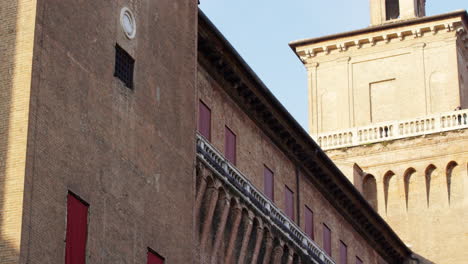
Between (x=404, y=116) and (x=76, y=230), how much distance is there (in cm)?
3580

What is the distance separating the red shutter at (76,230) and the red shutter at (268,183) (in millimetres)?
14469

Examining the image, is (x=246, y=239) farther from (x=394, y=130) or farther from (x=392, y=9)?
(x=392, y=9)

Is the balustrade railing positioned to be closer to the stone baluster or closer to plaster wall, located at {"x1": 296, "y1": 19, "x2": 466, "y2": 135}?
the stone baluster

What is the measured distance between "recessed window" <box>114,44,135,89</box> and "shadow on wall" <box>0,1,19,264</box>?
10.3 feet

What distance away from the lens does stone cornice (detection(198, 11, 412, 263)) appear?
3575 centimetres

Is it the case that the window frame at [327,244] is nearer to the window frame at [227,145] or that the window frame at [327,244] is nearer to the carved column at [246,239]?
the window frame at [227,145]

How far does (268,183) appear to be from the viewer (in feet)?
132

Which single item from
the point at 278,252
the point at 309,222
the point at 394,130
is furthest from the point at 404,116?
the point at 278,252

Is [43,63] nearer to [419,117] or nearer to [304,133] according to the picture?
[304,133]

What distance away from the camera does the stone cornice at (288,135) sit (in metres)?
35.8

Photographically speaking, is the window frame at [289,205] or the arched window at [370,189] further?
the arched window at [370,189]

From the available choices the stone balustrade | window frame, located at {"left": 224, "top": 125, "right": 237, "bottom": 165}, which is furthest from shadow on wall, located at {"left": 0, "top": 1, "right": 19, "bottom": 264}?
the stone balustrade

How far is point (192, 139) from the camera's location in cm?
3108

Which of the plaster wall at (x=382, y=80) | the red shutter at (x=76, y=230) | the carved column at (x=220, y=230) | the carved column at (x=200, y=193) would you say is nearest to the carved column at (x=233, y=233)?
the carved column at (x=220, y=230)
